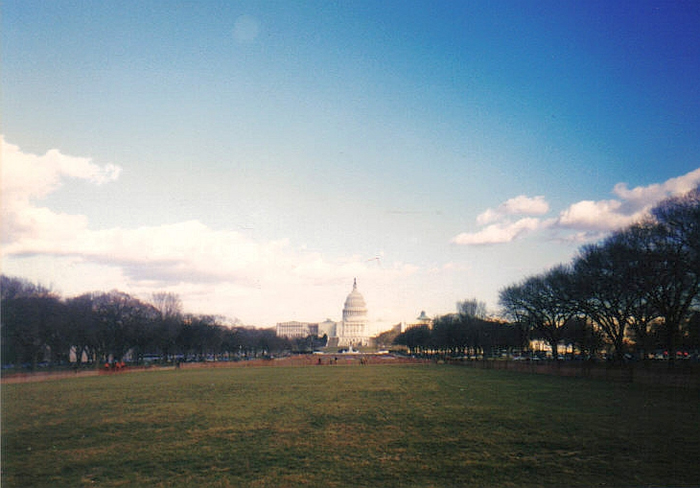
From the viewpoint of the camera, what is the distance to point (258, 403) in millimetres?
24250

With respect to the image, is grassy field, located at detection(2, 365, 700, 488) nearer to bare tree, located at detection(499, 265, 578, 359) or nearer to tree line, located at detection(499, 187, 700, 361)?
tree line, located at detection(499, 187, 700, 361)

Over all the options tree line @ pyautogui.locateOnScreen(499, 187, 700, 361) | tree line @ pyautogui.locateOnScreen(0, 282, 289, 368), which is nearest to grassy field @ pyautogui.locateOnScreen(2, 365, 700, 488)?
tree line @ pyautogui.locateOnScreen(499, 187, 700, 361)

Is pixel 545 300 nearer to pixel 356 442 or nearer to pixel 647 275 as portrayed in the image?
pixel 647 275

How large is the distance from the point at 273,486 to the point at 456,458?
4.84 meters

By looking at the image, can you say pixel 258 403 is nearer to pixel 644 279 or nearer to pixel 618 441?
pixel 618 441

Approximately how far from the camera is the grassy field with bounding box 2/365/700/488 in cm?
1138

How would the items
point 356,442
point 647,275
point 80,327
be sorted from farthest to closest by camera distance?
point 80,327, point 647,275, point 356,442

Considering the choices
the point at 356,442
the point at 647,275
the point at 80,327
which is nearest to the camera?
the point at 356,442

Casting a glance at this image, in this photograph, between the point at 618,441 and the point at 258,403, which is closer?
the point at 618,441

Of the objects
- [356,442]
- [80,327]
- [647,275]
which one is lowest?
[356,442]

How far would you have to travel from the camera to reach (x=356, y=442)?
48.6 feet

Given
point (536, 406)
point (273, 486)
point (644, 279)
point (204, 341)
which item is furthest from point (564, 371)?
point (204, 341)

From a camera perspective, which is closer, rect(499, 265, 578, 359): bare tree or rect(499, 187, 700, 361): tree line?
rect(499, 187, 700, 361): tree line

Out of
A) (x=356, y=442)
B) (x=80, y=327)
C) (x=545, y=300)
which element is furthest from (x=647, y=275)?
(x=80, y=327)
